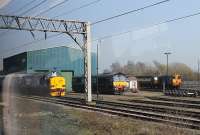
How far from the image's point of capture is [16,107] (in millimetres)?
11102

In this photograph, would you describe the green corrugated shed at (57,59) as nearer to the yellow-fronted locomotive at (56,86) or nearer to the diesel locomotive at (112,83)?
the diesel locomotive at (112,83)

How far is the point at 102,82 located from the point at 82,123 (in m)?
40.0

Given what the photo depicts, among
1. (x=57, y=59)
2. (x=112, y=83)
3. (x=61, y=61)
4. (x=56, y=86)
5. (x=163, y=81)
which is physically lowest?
(x=56, y=86)

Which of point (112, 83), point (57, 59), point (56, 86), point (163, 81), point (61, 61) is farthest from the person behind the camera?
point (163, 81)

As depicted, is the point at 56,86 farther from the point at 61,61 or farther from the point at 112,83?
the point at 61,61

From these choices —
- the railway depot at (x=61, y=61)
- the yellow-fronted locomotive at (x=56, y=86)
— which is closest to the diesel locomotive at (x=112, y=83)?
the railway depot at (x=61, y=61)

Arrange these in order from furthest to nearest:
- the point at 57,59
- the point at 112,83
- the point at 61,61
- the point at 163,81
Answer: the point at 163,81 → the point at 61,61 → the point at 57,59 → the point at 112,83

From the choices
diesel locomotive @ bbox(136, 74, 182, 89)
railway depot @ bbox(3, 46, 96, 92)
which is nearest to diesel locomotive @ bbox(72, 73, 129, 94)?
railway depot @ bbox(3, 46, 96, 92)

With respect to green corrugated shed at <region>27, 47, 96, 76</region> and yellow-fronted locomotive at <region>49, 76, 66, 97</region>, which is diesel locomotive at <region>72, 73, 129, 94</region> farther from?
yellow-fronted locomotive at <region>49, 76, 66, 97</region>

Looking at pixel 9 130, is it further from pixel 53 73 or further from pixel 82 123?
pixel 53 73

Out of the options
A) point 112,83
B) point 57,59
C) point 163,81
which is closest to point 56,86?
point 112,83

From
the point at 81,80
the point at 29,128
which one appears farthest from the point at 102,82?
the point at 29,128

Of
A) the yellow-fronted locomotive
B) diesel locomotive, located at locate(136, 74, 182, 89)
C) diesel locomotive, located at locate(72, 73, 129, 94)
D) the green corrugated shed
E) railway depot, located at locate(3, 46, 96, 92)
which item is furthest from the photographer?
diesel locomotive, located at locate(136, 74, 182, 89)

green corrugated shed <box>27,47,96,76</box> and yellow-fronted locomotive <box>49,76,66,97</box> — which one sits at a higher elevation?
green corrugated shed <box>27,47,96,76</box>
